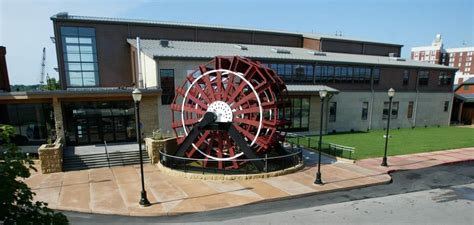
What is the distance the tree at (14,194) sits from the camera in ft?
11.2

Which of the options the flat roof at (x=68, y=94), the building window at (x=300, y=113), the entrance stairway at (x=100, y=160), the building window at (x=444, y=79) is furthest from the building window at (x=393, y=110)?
the entrance stairway at (x=100, y=160)

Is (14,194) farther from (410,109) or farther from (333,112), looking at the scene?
(410,109)

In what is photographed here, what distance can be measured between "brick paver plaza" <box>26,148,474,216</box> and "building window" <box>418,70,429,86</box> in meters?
20.1

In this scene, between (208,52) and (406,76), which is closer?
(208,52)

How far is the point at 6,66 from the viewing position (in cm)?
2931

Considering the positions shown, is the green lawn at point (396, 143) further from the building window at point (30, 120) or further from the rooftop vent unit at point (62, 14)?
the rooftop vent unit at point (62, 14)

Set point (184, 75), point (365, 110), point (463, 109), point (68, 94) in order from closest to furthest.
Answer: point (68, 94) < point (184, 75) < point (365, 110) < point (463, 109)

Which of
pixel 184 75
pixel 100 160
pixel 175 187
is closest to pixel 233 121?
pixel 175 187

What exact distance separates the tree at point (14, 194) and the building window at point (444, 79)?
41.3m

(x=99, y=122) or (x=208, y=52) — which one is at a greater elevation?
(x=208, y=52)

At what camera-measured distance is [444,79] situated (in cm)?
3500

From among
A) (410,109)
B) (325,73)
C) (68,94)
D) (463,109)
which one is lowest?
(463,109)

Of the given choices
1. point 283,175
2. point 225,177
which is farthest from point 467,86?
Result: point 225,177

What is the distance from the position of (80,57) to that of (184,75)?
12003 millimetres
